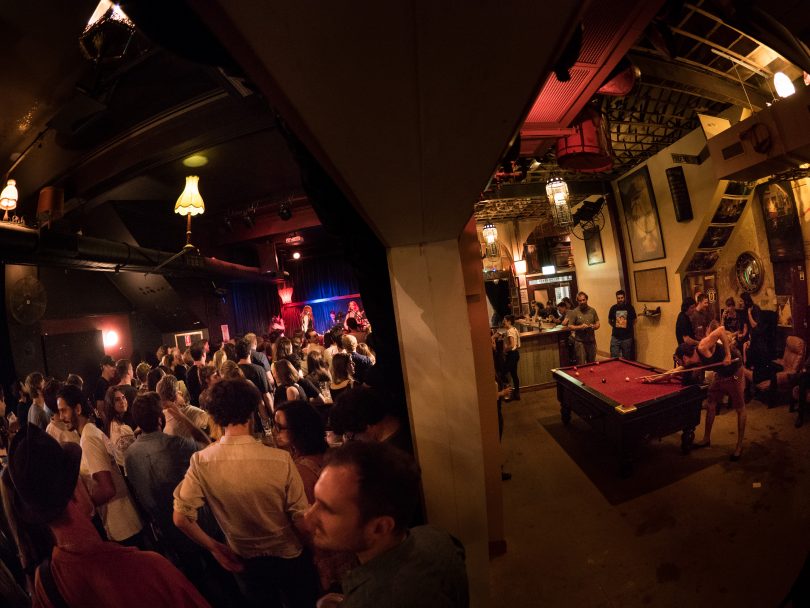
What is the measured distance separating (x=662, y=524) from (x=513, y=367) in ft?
11.6

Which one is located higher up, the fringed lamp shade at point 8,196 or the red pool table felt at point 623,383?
the fringed lamp shade at point 8,196

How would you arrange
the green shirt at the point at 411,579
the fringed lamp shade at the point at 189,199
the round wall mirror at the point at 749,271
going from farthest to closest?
the round wall mirror at the point at 749,271 < the fringed lamp shade at the point at 189,199 < the green shirt at the point at 411,579

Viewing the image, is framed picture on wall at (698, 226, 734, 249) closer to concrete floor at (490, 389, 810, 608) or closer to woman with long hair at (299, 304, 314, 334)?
concrete floor at (490, 389, 810, 608)

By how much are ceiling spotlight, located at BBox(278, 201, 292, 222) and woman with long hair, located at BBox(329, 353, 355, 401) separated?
1.63m

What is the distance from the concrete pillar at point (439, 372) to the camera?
1.64 meters

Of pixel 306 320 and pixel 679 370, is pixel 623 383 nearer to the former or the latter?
pixel 679 370

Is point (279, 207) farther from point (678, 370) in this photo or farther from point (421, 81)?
point (678, 370)

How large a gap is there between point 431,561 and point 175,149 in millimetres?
3112

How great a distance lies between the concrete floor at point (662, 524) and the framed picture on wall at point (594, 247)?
479 centimetres

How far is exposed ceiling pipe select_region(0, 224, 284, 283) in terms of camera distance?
222 cm

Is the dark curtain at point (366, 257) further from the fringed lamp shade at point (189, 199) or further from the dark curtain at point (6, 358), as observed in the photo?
the dark curtain at point (6, 358)

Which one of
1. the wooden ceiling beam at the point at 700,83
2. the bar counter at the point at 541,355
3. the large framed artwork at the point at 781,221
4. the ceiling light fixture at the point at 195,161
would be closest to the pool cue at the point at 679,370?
the bar counter at the point at 541,355

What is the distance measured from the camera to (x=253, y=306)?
2.92 metres

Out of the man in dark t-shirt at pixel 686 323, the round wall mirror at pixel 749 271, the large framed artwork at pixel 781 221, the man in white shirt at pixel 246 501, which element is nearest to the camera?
the man in white shirt at pixel 246 501
